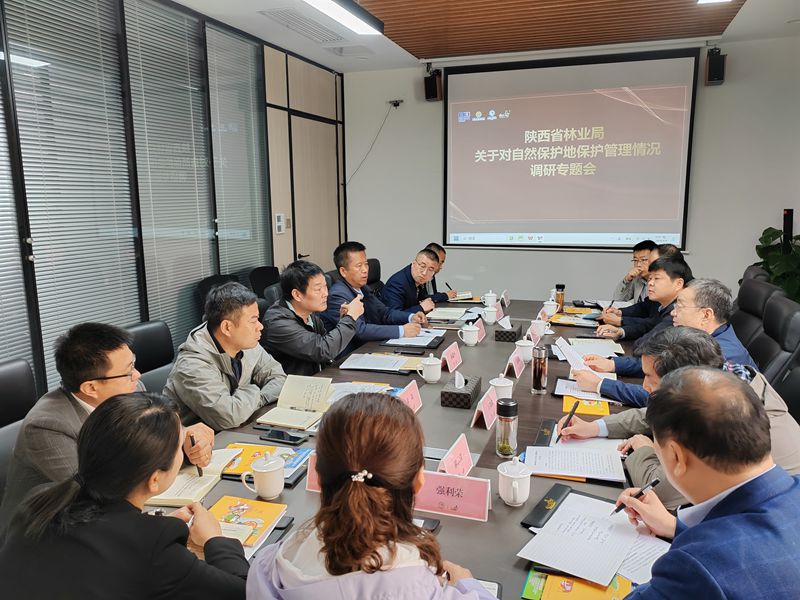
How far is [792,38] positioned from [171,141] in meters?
5.29

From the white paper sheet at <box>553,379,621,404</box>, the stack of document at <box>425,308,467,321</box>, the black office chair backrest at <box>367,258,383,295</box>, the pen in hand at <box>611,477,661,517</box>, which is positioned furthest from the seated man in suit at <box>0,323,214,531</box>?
the black office chair backrest at <box>367,258,383,295</box>

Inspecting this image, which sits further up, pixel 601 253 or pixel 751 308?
pixel 601 253

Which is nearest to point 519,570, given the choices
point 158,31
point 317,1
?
point 317,1

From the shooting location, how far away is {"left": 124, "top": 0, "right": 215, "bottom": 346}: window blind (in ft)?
12.4

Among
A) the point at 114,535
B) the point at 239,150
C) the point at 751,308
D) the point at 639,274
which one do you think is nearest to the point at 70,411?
the point at 114,535

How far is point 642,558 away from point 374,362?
1.64m

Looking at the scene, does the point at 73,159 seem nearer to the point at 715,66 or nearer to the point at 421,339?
the point at 421,339

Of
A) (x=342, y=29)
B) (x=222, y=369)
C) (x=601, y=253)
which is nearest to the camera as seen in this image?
(x=222, y=369)

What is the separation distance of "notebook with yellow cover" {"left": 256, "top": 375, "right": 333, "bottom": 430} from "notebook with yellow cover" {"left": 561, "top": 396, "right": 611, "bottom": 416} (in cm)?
89

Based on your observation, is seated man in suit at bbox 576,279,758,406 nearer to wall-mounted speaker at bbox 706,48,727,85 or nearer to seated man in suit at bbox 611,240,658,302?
seated man in suit at bbox 611,240,658,302

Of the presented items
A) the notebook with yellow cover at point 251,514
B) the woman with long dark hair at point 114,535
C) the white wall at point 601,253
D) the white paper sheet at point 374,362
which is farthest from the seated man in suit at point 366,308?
the white wall at point 601,253

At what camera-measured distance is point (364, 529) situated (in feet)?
2.89

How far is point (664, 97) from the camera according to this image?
5.25m

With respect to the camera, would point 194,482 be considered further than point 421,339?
No
